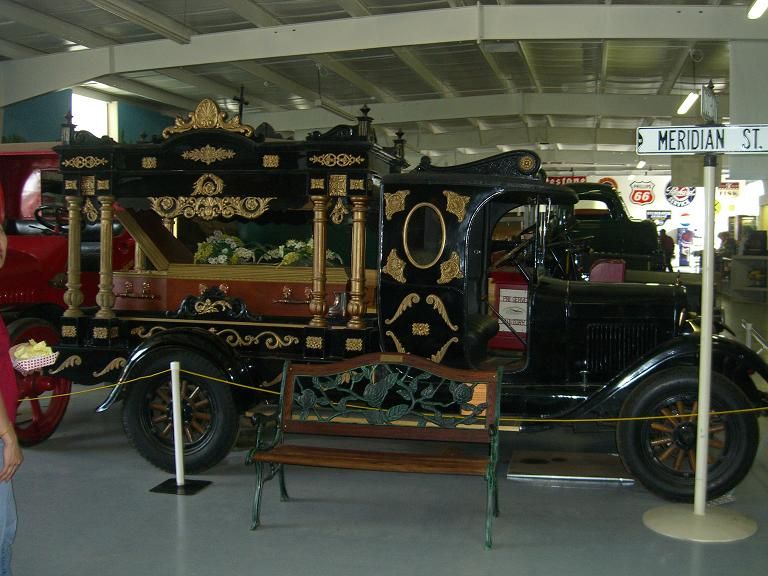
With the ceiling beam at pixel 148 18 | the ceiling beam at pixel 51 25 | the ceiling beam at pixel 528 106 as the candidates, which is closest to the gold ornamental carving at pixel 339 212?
the ceiling beam at pixel 148 18

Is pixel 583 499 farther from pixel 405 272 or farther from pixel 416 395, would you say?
pixel 405 272

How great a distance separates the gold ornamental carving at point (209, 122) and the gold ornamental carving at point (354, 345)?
60.3 inches

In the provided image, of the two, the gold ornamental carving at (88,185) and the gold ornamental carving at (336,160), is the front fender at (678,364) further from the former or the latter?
the gold ornamental carving at (88,185)

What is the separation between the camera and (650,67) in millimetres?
14320

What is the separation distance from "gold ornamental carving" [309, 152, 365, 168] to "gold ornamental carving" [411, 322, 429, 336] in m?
1.08

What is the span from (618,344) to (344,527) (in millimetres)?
2082

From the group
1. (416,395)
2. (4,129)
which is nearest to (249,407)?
(416,395)

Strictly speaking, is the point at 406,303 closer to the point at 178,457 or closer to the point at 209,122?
the point at 178,457

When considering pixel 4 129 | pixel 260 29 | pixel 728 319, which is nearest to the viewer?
pixel 260 29

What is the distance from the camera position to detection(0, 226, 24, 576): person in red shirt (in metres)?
2.49

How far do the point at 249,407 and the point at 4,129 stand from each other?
9.48 metres

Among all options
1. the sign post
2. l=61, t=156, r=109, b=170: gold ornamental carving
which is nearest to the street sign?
the sign post

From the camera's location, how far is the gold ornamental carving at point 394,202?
5.15 meters

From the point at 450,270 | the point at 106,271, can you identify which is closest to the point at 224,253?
the point at 106,271
